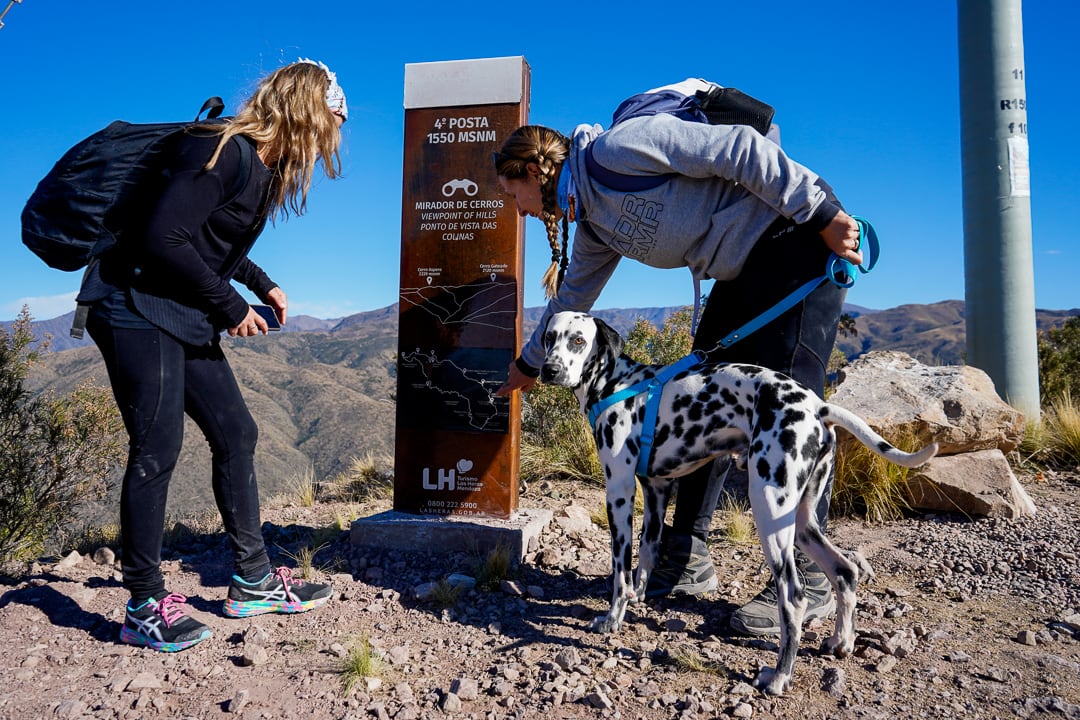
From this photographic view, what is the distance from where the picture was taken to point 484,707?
2.79 m

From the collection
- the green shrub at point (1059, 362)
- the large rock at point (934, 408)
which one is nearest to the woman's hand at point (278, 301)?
the large rock at point (934, 408)

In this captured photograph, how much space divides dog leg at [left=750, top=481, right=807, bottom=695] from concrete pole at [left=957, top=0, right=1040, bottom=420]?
20.6ft

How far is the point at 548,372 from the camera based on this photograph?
11.1 feet

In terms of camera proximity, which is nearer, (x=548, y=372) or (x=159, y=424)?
(x=159, y=424)

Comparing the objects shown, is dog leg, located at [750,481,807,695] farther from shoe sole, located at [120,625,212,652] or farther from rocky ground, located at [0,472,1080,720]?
shoe sole, located at [120,625,212,652]

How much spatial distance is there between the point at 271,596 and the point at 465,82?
3.34 meters

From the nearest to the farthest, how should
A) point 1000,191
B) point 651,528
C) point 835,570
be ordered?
1. point 835,570
2. point 651,528
3. point 1000,191

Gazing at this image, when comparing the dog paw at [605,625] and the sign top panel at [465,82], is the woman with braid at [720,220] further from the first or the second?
the sign top panel at [465,82]

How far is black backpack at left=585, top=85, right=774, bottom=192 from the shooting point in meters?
3.21

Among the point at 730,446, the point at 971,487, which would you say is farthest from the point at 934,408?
the point at 730,446

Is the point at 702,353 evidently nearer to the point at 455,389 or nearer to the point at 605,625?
the point at 605,625

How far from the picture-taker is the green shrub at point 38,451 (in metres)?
5.85


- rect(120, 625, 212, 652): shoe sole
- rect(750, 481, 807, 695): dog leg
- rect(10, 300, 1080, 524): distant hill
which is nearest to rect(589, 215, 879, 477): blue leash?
rect(750, 481, 807, 695): dog leg

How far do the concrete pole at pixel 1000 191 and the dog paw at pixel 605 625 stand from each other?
641cm
